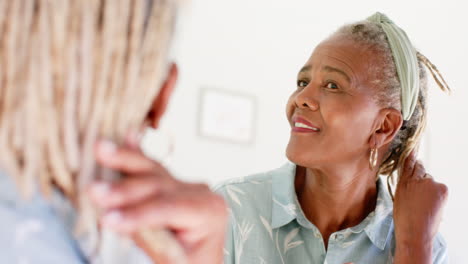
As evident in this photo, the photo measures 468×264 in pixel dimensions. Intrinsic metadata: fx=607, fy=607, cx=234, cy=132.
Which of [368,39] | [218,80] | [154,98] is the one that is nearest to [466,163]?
[218,80]

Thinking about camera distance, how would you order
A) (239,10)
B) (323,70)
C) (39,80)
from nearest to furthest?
1. (39,80)
2. (323,70)
3. (239,10)

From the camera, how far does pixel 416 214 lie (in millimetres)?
1725

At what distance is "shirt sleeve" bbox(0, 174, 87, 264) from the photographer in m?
0.63

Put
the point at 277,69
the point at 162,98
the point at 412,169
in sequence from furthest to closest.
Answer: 1. the point at 277,69
2. the point at 412,169
3. the point at 162,98

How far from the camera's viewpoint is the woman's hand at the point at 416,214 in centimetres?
167

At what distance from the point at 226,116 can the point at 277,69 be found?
0.46 meters

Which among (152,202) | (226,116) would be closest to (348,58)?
(152,202)

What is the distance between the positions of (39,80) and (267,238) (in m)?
1.15

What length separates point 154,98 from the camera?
0.72m

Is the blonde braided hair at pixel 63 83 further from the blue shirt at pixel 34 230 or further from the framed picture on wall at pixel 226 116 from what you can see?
the framed picture on wall at pixel 226 116

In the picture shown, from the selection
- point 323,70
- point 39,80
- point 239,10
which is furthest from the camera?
point 239,10

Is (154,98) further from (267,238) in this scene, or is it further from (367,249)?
(367,249)

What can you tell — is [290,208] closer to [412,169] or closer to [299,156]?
[299,156]

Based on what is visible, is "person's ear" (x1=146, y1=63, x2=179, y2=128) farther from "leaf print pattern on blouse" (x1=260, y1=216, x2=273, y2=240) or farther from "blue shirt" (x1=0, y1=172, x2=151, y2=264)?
"leaf print pattern on blouse" (x1=260, y1=216, x2=273, y2=240)
